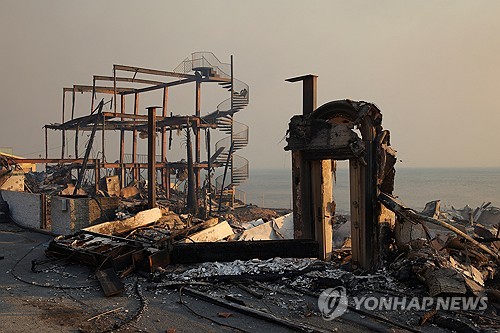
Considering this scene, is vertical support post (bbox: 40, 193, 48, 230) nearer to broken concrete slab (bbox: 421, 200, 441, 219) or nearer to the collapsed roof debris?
the collapsed roof debris

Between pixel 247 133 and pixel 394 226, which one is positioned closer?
pixel 394 226

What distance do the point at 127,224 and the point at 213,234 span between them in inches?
120

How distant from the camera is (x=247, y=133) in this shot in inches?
1234

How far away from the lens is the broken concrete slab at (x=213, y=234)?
11358mm

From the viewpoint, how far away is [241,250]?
9.47 m

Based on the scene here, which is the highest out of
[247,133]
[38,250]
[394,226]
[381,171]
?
[247,133]

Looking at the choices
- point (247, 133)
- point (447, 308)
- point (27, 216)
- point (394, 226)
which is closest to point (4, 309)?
point (447, 308)

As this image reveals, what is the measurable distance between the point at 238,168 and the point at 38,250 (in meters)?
21.6

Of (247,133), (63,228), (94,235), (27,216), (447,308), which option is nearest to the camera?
(447,308)

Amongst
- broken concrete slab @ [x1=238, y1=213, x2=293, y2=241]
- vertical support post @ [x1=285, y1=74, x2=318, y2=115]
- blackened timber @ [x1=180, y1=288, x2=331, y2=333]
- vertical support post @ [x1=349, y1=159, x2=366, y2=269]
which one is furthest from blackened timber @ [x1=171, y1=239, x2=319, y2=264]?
broken concrete slab @ [x1=238, y1=213, x2=293, y2=241]

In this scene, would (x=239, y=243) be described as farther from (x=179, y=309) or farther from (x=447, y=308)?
(x=447, y=308)

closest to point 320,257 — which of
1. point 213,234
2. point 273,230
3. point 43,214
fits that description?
point 213,234

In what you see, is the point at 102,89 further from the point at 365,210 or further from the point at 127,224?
the point at 365,210

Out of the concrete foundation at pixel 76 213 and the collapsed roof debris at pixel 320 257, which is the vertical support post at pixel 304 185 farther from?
the concrete foundation at pixel 76 213
